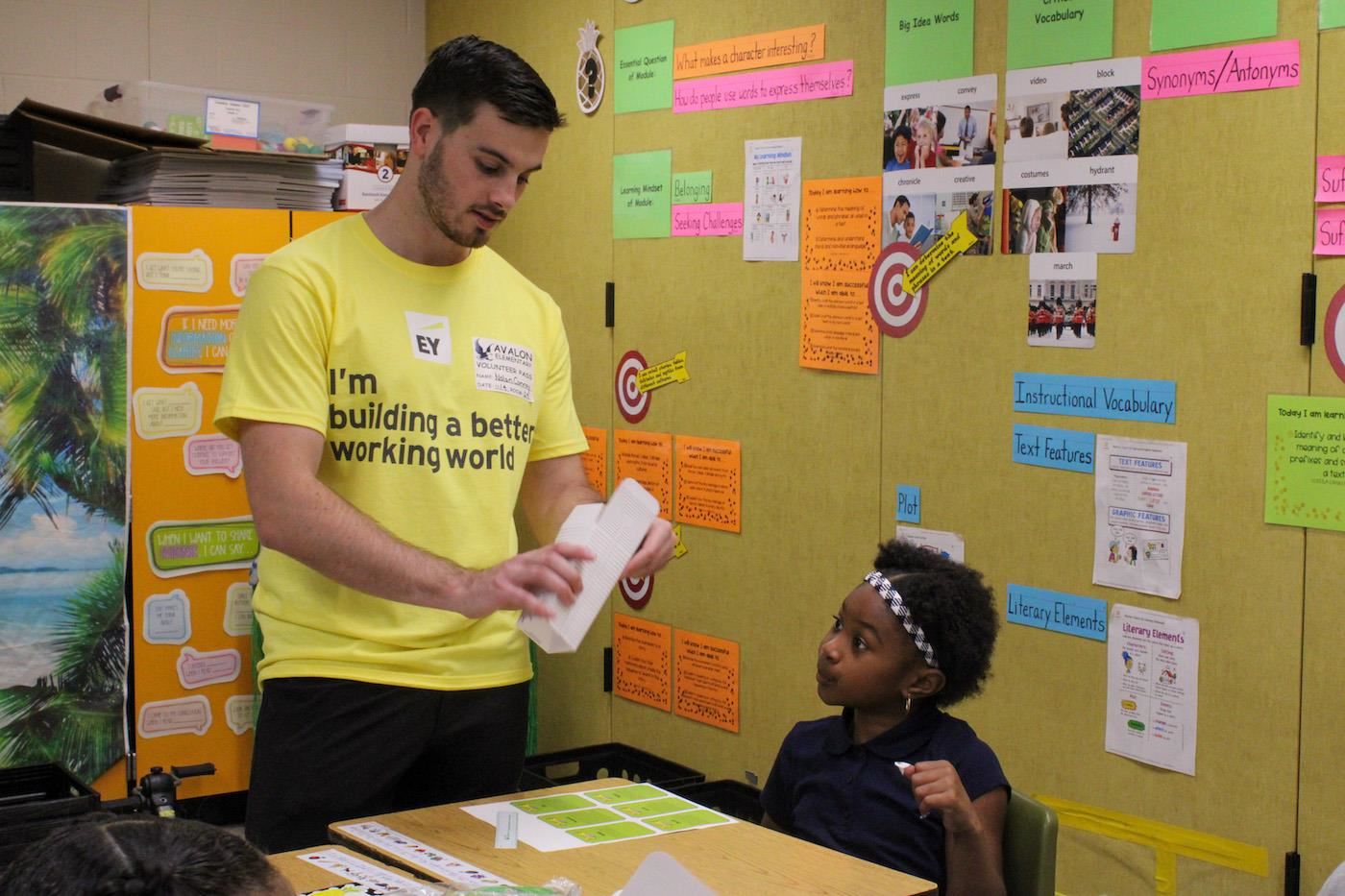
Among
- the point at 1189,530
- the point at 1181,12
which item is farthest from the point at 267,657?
the point at 1181,12

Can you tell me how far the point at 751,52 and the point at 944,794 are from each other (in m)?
2.26

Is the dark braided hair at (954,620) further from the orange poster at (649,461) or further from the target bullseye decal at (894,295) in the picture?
the orange poster at (649,461)

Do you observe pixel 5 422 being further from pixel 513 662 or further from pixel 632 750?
pixel 513 662

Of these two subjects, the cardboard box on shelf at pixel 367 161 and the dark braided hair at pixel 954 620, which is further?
the cardboard box on shelf at pixel 367 161

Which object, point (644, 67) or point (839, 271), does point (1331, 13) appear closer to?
point (839, 271)

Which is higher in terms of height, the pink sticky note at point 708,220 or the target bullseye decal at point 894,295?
the pink sticky note at point 708,220

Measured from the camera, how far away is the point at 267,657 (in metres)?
1.90

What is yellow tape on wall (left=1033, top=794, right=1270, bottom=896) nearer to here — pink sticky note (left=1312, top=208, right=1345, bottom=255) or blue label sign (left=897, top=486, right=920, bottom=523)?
blue label sign (left=897, top=486, right=920, bottom=523)

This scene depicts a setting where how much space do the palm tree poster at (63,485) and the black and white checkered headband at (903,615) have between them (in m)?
2.37

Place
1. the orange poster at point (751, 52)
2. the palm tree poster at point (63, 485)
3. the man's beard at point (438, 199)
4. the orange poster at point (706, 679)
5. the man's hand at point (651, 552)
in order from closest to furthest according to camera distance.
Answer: the man's hand at point (651, 552), the man's beard at point (438, 199), the orange poster at point (751, 52), the palm tree poster at point (63, 485), the orange poster at point (706, 679)

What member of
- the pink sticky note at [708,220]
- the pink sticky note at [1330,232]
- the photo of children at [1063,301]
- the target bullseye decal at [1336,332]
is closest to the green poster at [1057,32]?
the photo of children at [1063,301]

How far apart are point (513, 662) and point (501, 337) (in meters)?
0.47

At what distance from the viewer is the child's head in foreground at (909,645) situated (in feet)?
6.91

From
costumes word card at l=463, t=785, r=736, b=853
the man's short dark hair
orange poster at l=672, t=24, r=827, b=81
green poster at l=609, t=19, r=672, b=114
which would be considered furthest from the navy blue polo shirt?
green poster at l=609, t=19, r=672, b=114
